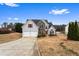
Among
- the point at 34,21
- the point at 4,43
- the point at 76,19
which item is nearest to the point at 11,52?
the point at 4,43

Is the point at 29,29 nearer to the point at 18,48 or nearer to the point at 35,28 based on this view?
the point at 35,28

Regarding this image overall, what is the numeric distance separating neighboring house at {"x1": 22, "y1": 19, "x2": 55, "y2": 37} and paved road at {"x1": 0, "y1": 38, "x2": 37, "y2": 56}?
0.31 feet

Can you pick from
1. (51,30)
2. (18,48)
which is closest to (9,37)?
(18,48)

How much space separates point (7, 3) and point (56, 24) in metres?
0.61

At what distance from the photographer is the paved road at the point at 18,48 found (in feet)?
14.5

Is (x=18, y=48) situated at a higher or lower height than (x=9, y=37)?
lower

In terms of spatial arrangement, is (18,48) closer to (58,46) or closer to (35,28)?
(35,28)

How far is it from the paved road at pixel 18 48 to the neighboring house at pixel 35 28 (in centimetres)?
9

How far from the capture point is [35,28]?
451 cm

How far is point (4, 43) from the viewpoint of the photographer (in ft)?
14.6

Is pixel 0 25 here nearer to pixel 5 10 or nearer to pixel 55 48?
pixel 5 10

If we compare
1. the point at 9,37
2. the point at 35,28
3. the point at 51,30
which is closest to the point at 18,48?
the point at 9,37

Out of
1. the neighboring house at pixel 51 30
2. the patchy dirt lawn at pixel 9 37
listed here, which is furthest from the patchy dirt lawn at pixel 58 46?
the patchy dirt lawn at pixel 9 37

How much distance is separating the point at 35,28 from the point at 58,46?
1.12 feet
